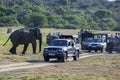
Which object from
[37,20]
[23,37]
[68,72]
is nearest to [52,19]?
[37,20]

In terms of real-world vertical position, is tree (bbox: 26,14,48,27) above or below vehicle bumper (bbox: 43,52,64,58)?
below

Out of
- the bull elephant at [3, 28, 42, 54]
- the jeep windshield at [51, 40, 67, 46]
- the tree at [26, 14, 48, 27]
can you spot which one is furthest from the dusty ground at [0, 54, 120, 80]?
the tree at [26, 14, 48, 27]

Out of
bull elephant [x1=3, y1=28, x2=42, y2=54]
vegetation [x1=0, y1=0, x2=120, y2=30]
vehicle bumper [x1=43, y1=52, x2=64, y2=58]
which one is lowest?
vegetation [x1=0, y1=0, x2=120, y2=30]

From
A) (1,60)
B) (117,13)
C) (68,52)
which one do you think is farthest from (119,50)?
(117,13)

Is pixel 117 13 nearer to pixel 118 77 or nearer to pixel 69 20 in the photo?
pixel 69 20

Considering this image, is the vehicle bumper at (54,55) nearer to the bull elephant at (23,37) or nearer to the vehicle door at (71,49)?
the vehicle door at (71,49)

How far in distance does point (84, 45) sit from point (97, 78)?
109 feet

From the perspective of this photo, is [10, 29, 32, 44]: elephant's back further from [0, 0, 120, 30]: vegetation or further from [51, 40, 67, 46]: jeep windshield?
A: [0, 0, 120, 30]: vegetation

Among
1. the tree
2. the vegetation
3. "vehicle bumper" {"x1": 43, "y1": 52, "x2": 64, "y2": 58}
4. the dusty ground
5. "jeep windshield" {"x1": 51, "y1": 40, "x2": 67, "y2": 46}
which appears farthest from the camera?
the tree

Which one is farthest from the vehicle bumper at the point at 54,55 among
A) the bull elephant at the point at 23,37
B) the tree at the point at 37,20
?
the tree at the point at 37,20

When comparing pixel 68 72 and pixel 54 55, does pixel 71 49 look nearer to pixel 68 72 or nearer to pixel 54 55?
pixel 54 55

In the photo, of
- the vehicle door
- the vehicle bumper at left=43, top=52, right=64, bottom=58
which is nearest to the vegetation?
the vehicle door

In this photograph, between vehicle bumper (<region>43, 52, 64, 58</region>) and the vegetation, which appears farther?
the vegetation

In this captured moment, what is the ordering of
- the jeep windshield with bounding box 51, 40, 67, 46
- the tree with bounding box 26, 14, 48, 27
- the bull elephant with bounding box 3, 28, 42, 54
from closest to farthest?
the jeep windshield with bounding box 51, 40, 67, 46 → the bull elephant with bounding box 3, 28, 42, 54 → the tree with bounding box 26, 14, 48, 27
